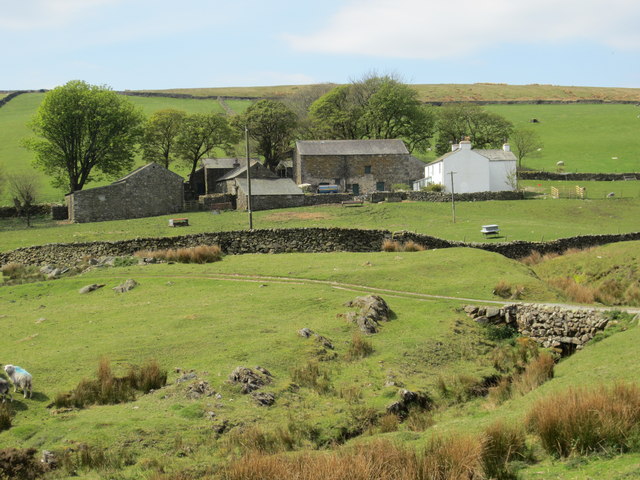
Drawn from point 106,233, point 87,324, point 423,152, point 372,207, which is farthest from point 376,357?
point 423,152

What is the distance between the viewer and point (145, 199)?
6762 centimetres

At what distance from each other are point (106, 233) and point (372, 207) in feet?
84.4

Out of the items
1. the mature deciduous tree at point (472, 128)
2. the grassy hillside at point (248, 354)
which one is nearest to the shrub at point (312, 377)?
the grassy hillside at point (248, 354)

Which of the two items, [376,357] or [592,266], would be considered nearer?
[376,357]

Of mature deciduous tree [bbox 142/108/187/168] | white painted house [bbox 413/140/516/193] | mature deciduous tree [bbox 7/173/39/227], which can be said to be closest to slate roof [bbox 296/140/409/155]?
white painted house [bbox 413/140/516/193]

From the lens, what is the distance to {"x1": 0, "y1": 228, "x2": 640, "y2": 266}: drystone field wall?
124 feet

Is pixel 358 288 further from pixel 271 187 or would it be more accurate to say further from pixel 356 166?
pixel 356 166

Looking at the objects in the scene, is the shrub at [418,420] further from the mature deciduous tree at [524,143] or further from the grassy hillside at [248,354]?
the mature deciduous tree at [524,143]

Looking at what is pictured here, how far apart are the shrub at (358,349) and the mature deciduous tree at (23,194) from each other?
5402cm

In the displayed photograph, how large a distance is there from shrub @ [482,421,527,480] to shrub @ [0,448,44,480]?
7844 millimetres

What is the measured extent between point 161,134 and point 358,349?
226 feet

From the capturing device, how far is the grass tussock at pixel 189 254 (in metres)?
34.9

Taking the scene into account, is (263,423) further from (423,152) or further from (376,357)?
(423,152)

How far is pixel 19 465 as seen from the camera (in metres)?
10.8
